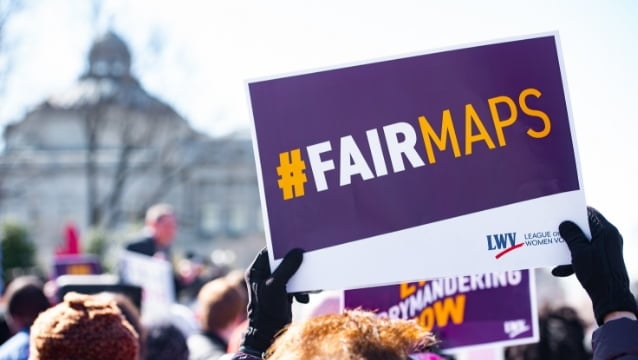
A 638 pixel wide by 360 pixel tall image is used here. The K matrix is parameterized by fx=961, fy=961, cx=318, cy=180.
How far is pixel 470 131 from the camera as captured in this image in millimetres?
2889

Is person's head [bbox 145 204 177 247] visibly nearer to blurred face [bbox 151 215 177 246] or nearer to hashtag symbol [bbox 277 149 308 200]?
blurred face [bbox 151 215 177 246]

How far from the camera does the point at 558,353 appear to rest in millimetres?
5605

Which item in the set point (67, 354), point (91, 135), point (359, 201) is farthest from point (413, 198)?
point (91, 135)

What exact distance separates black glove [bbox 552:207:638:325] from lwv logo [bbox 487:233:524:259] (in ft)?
0.65

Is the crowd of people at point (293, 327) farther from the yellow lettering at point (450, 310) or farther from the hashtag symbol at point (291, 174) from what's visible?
the yellow lettering at point (450, 310)

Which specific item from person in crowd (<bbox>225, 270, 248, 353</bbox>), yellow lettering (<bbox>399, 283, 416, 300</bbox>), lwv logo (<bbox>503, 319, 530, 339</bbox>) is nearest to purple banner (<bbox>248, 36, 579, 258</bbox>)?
person in crowd (<bbox>225, 270, 248, 353</bbox>)

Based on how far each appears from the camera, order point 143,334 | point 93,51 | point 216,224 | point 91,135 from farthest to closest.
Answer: point 216,224 → point 91,135 → point 93,51 → point 143,334

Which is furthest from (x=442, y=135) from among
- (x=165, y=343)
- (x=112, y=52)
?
(x=112, y=52)

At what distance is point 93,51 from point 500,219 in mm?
32152


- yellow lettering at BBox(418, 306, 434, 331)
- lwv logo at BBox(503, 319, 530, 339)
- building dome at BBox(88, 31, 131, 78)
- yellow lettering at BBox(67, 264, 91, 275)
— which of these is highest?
building dome at BBox(88, 31, 131, 78)

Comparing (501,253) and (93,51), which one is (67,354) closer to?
(501,253)

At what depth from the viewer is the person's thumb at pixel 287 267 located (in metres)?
2.70

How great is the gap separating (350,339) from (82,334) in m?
1.28

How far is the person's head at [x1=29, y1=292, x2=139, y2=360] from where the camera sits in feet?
9.46
